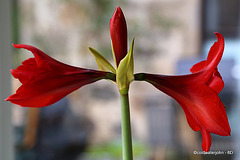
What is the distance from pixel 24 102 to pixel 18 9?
2189 mm

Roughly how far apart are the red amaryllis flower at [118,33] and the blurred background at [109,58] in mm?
1895

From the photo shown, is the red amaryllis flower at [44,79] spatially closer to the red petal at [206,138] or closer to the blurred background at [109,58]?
the red petal at [206,138]

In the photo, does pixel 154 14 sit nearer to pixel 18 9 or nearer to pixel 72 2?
pixel 72 2

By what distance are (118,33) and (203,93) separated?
0.08 m

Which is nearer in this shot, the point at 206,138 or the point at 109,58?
the point at 206,138

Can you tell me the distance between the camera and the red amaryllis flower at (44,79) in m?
0.21

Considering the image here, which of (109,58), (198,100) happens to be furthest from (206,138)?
(109,58)

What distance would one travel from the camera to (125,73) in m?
0.23

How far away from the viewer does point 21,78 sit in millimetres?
218

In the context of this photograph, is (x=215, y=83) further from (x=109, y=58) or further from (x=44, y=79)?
(x=109, y=58)

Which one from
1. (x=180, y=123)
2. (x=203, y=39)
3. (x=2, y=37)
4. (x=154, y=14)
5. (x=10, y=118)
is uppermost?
(x=154, y=14)

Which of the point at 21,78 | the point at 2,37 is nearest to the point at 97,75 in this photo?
the point at 21,78

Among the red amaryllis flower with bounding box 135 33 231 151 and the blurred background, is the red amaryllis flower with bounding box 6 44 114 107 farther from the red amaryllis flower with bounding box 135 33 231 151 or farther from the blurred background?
the blurred background

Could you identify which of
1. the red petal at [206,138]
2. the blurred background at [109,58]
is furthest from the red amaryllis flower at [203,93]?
the blurred background at [109,58]
